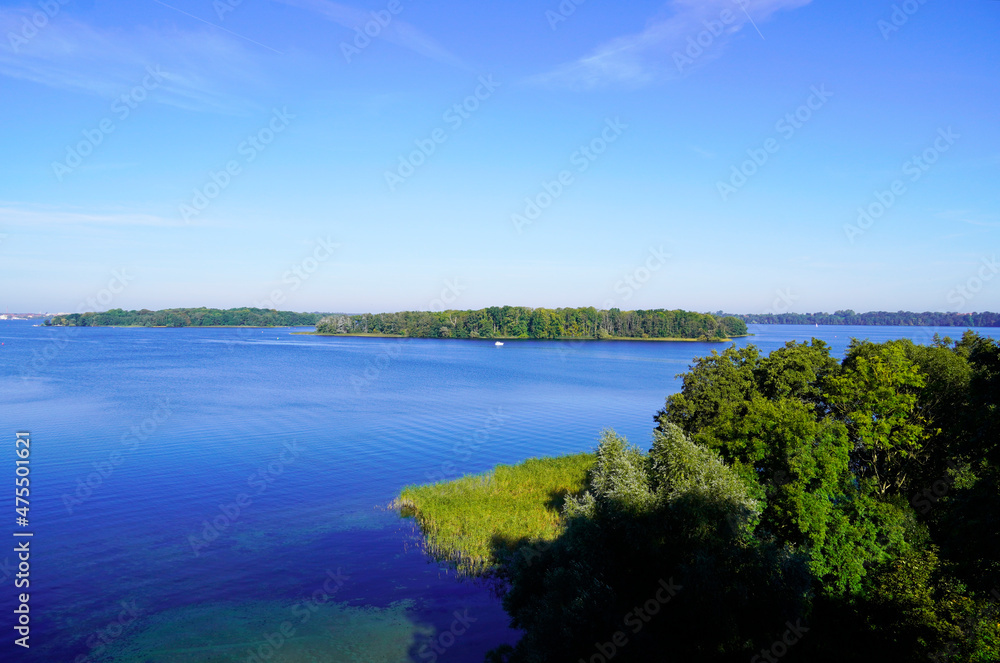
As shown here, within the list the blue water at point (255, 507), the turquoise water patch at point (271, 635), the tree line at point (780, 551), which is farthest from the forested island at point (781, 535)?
the blue water at point (255, 507)

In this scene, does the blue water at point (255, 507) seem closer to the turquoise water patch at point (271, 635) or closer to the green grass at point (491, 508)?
the turquoise water patch at point (271, 635)

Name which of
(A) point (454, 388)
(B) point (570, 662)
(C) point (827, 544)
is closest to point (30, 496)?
(B) point (570, 662)

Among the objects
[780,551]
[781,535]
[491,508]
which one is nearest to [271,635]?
[491,508]

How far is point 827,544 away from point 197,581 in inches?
1029

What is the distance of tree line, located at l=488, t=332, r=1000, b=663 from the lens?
15.8 meters

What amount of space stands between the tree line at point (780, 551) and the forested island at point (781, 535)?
6 cm

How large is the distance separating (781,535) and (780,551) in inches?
275

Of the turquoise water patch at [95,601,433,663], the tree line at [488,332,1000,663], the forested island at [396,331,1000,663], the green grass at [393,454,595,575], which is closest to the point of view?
the tree line at [488,332,1000,663]

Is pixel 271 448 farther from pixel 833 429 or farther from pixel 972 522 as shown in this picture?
pixel 972 522

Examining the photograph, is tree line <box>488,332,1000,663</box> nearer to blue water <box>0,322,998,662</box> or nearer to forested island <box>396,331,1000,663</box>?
forested island <box>396,331,1000,663</box>

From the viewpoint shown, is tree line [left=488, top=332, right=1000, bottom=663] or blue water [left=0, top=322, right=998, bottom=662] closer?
tree line [left=488, top=332, right=1000, bottom=663]

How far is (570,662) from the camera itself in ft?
51.6

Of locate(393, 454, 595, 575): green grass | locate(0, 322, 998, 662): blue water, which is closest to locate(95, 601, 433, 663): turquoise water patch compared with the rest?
locate(0, 322, 998, 662): blue water

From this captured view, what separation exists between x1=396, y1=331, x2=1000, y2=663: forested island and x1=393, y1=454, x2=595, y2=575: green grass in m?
0.14
